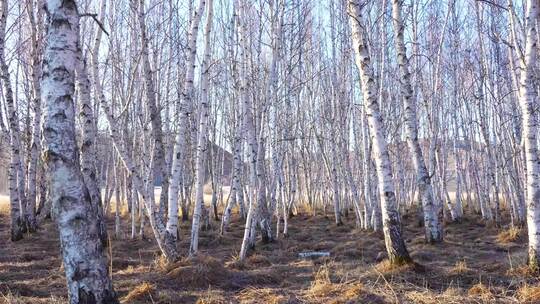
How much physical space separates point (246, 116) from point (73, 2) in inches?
179

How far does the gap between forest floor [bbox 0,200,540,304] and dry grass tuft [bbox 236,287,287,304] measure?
1 cm

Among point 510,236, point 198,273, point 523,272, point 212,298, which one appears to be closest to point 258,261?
point 198,273

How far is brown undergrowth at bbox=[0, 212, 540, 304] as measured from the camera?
16.1 feet

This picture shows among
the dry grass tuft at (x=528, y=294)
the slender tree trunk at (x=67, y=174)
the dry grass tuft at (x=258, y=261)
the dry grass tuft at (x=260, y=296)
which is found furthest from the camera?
the dry grass tuft at (x=258, y=261)

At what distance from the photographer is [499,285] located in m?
5.41

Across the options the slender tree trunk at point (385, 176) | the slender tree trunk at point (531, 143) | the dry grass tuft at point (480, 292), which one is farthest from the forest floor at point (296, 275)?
the slender tree trunk at point (531, 143)

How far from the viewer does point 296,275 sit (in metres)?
6.56

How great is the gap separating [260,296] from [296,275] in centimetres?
149

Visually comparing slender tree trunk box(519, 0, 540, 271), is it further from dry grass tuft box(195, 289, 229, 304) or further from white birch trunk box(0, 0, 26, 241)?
white birch trunk box(0, 0, 26, 241)

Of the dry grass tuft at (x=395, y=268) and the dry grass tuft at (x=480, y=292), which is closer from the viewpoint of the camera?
→ the dry grass tuft at (x=480, y=292)

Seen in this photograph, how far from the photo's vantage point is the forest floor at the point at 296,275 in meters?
4.91

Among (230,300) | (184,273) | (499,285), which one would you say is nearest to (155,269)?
(184,273)

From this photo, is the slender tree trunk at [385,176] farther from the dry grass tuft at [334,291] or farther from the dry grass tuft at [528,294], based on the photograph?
the dry grass tuft at [528,294]

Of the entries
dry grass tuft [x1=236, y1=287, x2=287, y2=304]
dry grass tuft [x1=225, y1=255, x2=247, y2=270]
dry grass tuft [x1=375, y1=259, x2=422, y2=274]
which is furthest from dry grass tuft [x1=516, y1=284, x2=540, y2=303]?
dry grass tuft [x1=225, y1=255, x2=247, y2=270]
